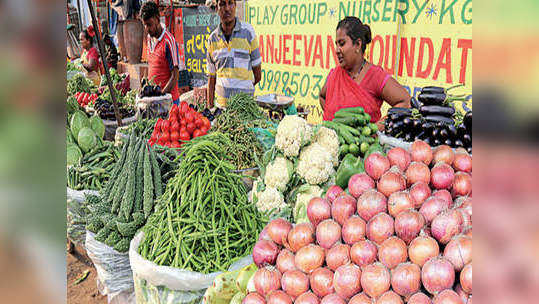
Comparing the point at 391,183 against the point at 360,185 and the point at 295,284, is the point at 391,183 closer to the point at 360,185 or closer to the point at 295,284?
the point at 360,185

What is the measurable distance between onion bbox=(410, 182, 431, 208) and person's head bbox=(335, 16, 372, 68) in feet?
7.57

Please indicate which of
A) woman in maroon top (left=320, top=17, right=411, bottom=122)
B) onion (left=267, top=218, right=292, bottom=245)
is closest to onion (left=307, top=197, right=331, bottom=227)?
onion (left=267, top=218, right=292, bottom=245)

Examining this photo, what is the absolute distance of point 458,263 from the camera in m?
1.25

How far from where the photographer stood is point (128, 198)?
244 cm

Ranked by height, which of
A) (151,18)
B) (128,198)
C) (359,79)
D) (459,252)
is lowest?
(128,198)

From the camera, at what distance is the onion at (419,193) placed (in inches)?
58.8

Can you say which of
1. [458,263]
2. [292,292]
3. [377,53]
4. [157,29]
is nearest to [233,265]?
[292,292]

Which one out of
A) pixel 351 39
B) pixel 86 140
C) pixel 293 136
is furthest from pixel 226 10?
pixel 293 136

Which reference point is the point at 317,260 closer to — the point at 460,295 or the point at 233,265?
the point at 460,295

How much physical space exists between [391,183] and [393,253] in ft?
1.05

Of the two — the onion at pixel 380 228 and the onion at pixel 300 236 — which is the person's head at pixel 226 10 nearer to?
the onion at pixel 300 236

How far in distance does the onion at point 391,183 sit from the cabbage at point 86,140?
2739 millimetres
